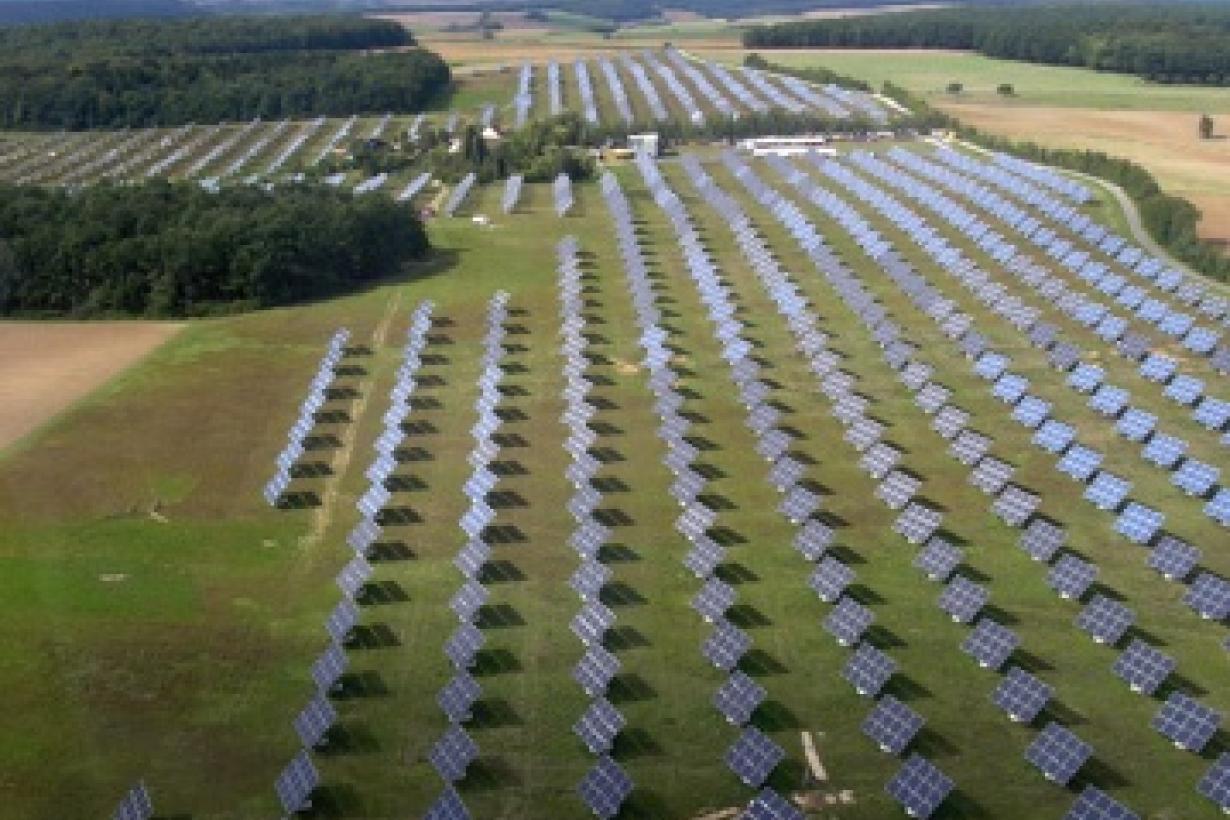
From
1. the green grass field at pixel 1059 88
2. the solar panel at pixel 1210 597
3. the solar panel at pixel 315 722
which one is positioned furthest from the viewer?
the green grass field at pixel 1059 88

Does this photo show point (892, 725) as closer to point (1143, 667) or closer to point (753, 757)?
point (753, 757)

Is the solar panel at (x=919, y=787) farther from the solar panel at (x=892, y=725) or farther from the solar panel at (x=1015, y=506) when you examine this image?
the solar panel at (x=1015, y=506)

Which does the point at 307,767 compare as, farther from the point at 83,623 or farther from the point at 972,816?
the point at 972,816

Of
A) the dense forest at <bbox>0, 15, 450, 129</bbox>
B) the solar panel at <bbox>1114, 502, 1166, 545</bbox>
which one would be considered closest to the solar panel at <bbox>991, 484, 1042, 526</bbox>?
the solar panel at <bbox>1114, 502, 1166, 545</bbox>

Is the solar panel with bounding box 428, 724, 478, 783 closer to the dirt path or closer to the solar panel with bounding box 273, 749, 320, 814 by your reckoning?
the solar panel with bounding box 273, 749, 320, 814

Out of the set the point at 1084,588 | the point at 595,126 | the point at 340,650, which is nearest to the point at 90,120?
the point at 595,126

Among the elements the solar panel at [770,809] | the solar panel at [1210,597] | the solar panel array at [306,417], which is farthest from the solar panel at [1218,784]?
the solar panel array at [306,417]

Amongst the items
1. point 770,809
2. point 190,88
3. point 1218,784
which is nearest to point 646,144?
point 190,88
